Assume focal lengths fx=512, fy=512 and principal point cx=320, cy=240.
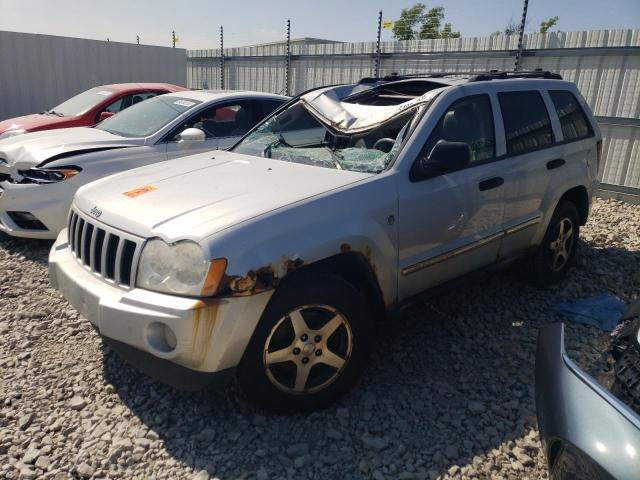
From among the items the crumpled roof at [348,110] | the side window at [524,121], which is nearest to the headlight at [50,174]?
the crumpled roof at [348,110]

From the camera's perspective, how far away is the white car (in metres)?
4.95

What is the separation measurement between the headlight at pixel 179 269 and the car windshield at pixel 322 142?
1206 millimetres

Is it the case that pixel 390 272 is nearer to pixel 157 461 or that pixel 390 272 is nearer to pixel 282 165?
pixel 282 165

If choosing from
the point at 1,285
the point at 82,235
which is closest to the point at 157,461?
the point at 82,235

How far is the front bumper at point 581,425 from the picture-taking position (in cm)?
142

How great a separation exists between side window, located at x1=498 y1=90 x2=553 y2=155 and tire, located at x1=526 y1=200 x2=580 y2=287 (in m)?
0.68

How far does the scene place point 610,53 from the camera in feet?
24.7

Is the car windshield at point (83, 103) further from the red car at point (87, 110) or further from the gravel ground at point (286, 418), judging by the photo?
the gravel ground at point (286, 418)

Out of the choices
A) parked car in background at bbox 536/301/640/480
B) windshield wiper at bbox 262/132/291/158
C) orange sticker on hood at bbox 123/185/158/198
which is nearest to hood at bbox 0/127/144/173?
windshield wiper at bbox 262/132/291/158

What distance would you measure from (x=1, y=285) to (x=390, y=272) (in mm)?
3395

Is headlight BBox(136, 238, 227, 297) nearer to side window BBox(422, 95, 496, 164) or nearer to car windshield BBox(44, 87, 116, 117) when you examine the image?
side window BBox(422, 95, 496, 164)

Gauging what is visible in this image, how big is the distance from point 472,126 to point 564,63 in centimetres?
559

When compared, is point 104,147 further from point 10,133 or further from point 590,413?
point 590,413

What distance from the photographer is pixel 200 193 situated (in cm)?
285
